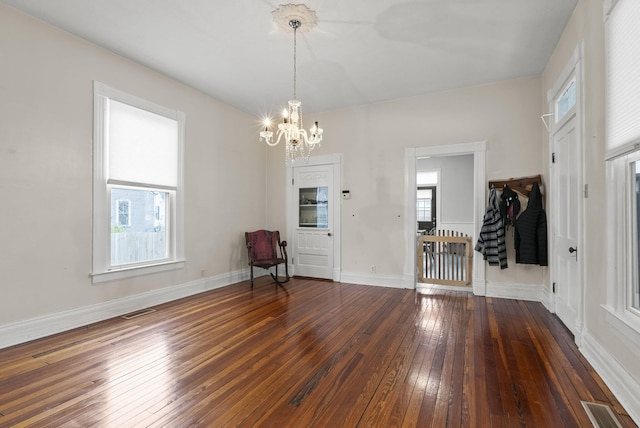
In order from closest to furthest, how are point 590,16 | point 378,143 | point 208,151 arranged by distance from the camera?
point 590,16, point 208,151, point 378,143

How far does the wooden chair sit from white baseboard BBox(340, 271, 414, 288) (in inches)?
43.0

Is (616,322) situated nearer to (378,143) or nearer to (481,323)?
(481,323)

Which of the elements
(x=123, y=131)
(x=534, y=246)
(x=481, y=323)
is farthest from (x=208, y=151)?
(x=534, y=246)

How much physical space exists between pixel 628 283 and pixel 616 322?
10.6 inches

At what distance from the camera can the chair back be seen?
5258 mm

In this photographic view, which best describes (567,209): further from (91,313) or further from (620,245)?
(91,313)

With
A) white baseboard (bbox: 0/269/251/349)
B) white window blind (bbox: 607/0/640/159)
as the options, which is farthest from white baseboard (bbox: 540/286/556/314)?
white baseboard (bbox: 0/269/251/349)

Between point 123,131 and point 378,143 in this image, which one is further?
point 378,143

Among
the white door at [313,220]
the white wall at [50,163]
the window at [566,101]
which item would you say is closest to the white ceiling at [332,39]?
the white wall at [50,163]

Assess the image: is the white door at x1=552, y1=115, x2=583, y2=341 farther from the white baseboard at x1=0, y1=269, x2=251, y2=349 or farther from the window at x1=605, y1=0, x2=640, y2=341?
the white baseboard at x1=0, y1=269, x2=251, y2=349

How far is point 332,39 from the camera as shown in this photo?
3322 mm

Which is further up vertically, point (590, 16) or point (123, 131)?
point (590, 16)

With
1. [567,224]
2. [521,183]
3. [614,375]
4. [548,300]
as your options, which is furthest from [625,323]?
[521,183]

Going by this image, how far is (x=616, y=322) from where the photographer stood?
2.03m
